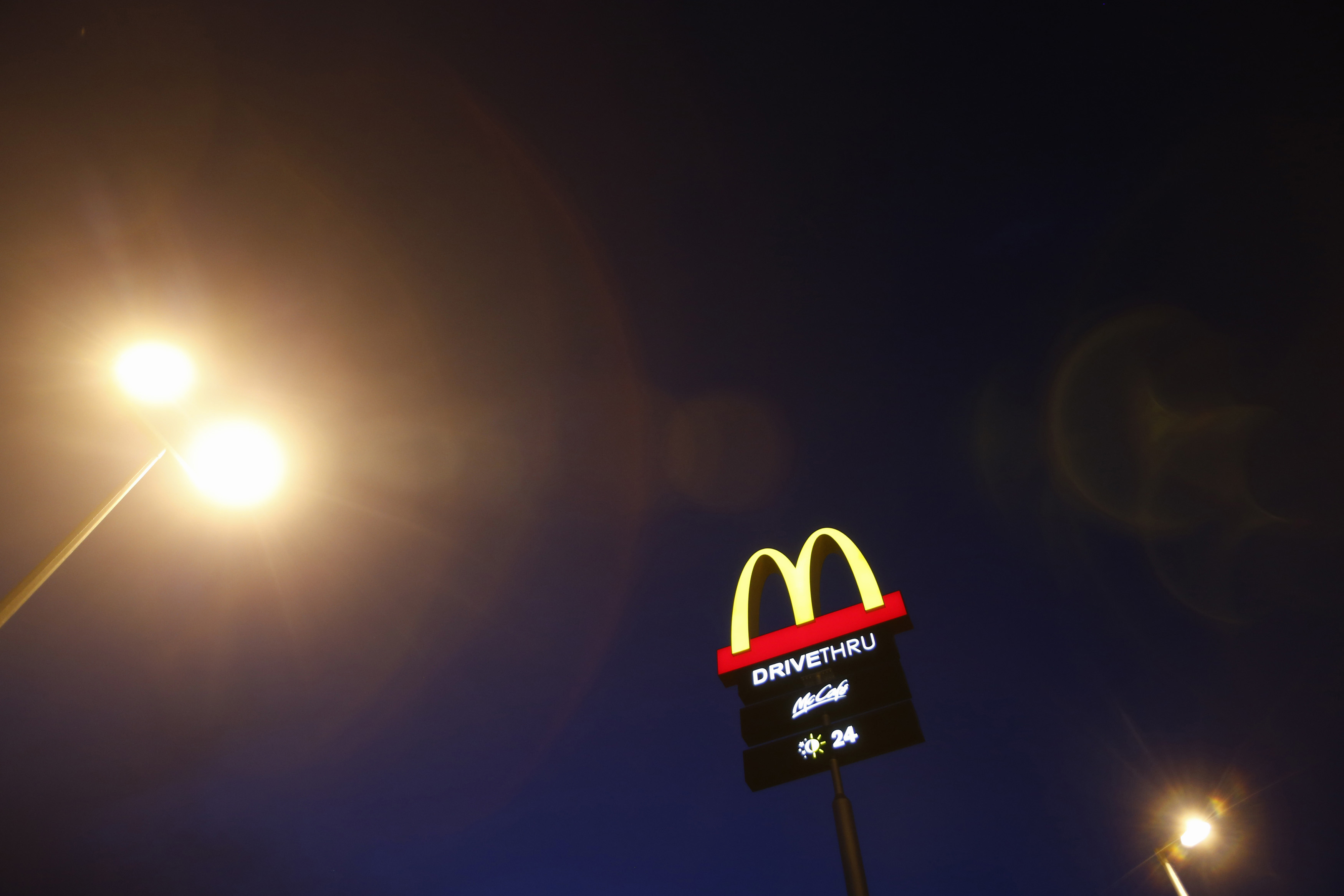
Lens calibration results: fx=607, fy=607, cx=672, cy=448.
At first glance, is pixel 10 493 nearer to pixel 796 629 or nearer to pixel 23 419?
pixel 23 419

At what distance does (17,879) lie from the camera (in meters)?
22.4

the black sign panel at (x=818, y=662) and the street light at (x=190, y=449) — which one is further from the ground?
the street light at (x=190, y=449)

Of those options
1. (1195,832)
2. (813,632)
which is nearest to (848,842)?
(813,632)

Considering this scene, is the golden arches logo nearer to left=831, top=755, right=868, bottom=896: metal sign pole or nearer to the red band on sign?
the red band on sign

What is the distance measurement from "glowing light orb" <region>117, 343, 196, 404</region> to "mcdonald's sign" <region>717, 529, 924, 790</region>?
382 inches

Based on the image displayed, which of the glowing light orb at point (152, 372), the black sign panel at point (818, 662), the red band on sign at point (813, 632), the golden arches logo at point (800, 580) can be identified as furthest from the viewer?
the glowing light orb at point (152, 372)

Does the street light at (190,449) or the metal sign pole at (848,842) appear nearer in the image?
the metal sign pole at (848,842)

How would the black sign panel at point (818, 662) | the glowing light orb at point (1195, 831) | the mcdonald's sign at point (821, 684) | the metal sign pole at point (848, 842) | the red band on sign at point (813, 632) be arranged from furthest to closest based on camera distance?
the glowing light orb at point (1195, 831) → the red band on sign at point (813, 632) → the black sign panel at point (818, 662) → the mcdonald's sign at point (821, 684) → the metal sign pole at point (848, 842)

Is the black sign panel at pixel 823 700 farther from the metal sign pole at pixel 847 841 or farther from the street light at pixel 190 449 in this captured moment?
the street light at pixel 190 449

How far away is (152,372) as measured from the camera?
32.1ft

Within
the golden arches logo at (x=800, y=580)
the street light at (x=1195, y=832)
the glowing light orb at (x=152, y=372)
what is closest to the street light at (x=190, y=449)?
the glowing light orb at (x=152, y=372)

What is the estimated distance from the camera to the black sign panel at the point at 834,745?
6.34 m

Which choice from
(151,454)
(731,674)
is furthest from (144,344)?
(731,674)

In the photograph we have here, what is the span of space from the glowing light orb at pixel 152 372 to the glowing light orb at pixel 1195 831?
81.9 ft
